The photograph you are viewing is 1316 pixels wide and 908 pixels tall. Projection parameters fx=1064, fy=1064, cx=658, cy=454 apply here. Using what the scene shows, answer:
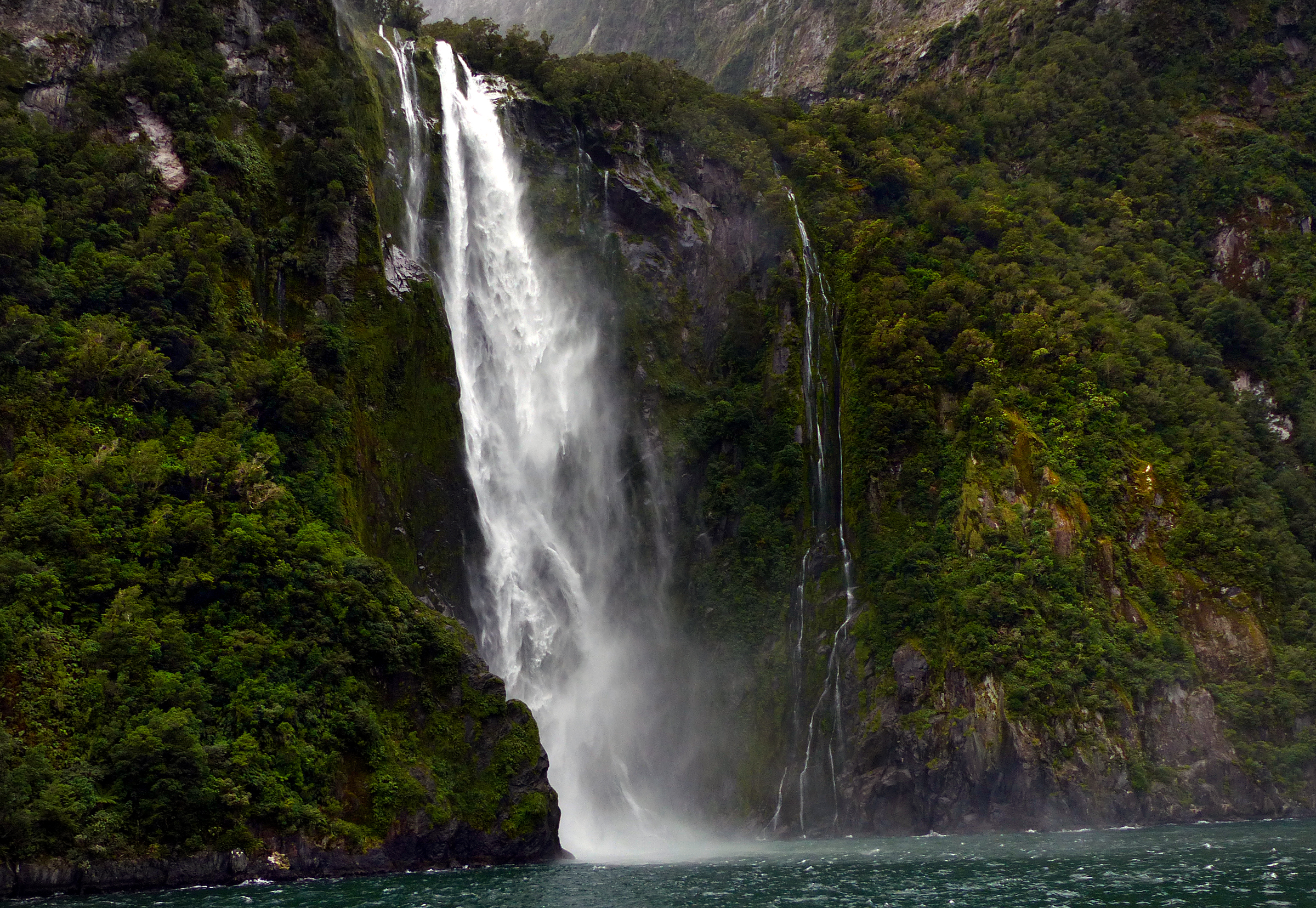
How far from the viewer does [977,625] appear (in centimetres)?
4009

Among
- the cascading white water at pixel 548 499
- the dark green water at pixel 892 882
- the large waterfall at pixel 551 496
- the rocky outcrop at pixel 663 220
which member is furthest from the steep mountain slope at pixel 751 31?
the dark green water at pixel 892 882

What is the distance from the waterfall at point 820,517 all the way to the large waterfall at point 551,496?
558 cm

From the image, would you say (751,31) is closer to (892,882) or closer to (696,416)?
(696,416)

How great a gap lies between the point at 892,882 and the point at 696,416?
1083 inches

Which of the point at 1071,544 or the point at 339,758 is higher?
the point at 1071,544

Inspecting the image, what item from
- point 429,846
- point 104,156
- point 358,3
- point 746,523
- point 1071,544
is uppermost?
point 358,3

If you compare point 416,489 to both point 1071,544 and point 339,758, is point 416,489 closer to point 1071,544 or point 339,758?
point 339,758

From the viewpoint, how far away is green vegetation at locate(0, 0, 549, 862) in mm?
25031

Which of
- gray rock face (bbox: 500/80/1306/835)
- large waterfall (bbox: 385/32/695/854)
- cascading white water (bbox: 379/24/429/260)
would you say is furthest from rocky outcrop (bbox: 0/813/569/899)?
cascading white water (bbox: 379/24/429/260)

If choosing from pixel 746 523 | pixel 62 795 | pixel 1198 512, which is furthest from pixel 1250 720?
pixel 62 795

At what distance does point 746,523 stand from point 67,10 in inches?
1271

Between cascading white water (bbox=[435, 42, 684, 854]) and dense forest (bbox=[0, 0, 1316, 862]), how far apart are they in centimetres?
234

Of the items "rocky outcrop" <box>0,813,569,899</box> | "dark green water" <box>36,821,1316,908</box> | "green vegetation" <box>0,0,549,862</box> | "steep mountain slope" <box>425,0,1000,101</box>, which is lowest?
"dark green water" <box>36,821,1316,908</box>

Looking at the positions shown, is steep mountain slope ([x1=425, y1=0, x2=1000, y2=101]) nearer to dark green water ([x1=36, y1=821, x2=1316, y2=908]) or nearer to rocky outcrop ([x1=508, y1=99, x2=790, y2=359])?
rocky outcrop ([x1=508, y1=99, x2=790, y2=359])
